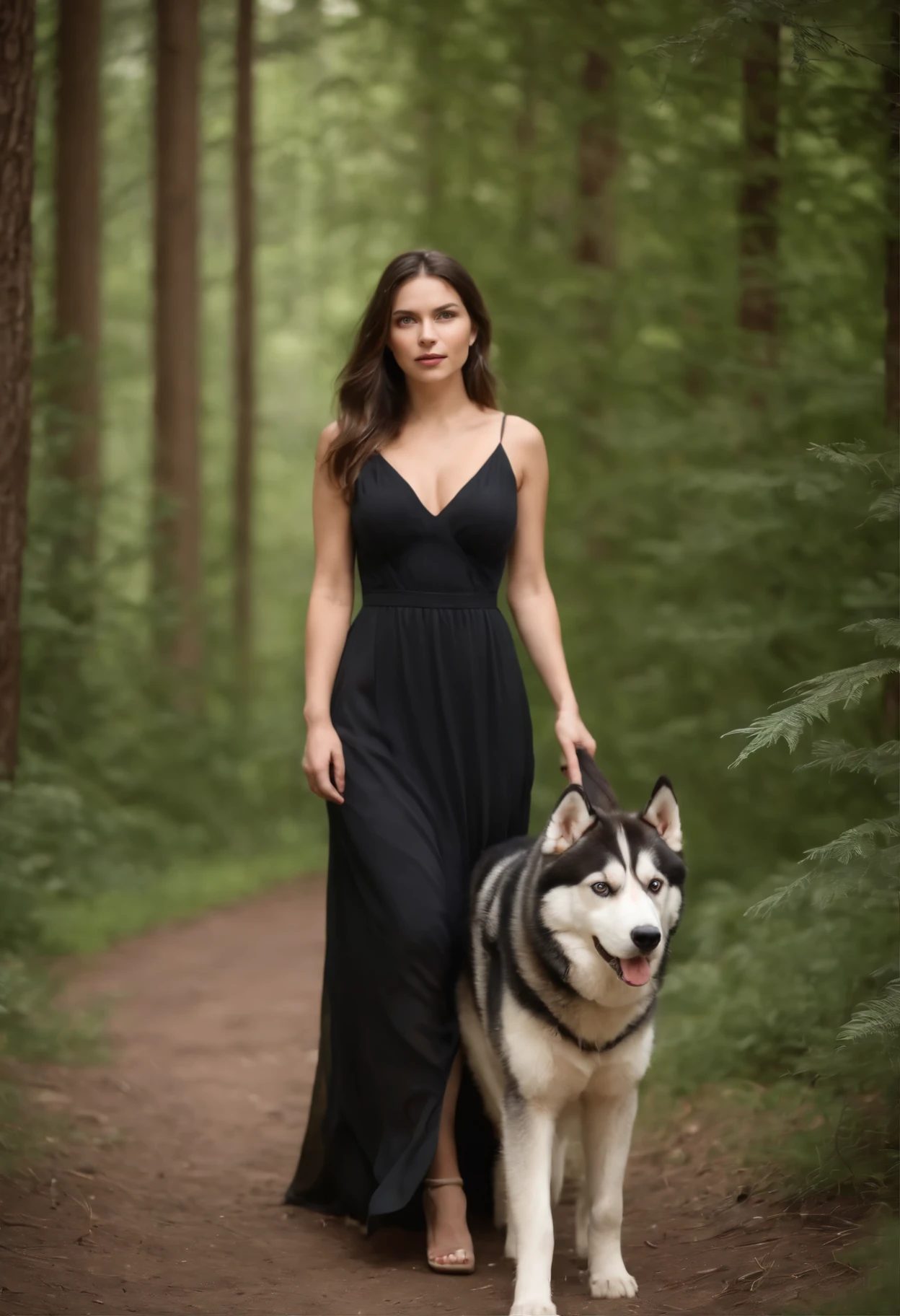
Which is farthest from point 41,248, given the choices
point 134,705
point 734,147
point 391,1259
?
point 391,1259

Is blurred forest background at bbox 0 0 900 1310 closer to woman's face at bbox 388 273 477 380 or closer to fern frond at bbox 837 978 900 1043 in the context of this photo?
fern frond at bbox 837 978 900 1043

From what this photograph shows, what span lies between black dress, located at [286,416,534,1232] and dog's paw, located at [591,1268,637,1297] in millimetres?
630

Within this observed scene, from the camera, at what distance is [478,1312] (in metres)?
3.92

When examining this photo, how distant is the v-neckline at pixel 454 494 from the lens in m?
4.49

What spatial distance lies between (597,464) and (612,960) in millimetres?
6938

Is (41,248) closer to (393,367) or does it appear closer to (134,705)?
(134,705)

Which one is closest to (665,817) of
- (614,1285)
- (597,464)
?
(614,1285)

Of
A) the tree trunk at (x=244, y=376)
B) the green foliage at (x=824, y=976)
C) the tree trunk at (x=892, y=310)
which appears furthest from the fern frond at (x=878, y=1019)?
the tree trunk at (x=244, y=376)

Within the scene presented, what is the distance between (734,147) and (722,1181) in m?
5.13

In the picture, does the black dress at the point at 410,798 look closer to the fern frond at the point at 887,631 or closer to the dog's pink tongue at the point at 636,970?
the dog's pink tongue at the point at 636,970

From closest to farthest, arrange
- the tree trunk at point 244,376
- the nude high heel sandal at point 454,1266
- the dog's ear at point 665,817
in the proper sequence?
the dog's ear at point 665,817 → the nude high heel sandal at point 454,1266 → the tree trunk at point 244,376

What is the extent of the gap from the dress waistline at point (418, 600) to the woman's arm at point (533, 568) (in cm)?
19

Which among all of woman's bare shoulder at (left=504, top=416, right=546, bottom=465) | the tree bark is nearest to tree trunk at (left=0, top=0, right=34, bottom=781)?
woman's bare shoulder at (left=504, top=416, right=546, bottom=465)

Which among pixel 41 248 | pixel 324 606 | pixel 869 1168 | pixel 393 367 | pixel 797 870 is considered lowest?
pixel 869 1168
